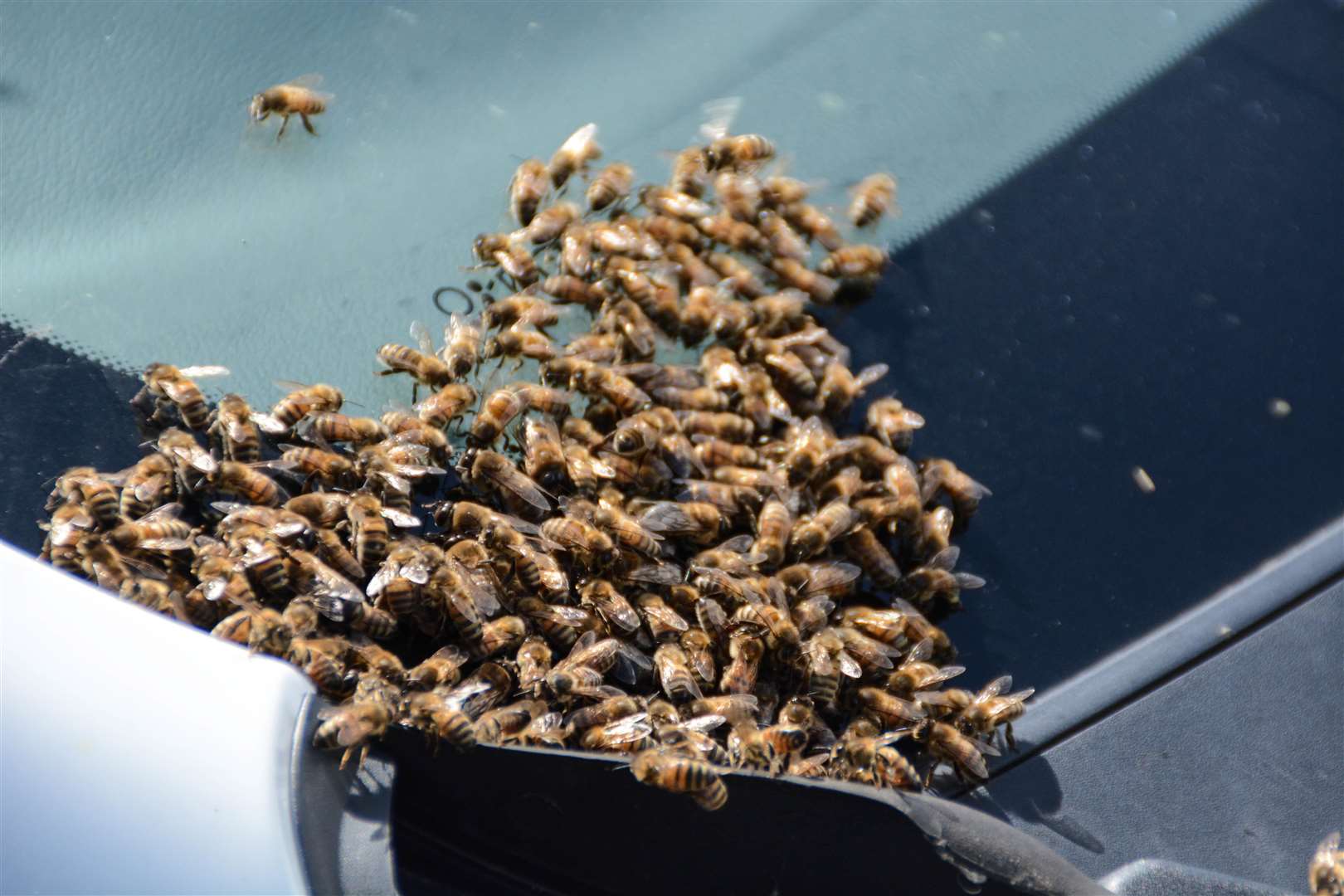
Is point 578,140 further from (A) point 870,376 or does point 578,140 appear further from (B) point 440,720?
(B) point 440,720

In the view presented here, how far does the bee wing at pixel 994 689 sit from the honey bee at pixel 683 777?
76 cm

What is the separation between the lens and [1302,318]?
310cm

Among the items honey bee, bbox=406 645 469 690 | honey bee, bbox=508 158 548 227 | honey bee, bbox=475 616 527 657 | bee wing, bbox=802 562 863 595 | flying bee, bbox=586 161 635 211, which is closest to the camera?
honey bee, bbox=406 645 469 690

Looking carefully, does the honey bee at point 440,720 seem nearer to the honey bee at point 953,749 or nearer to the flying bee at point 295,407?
the flying bee at point 295,407

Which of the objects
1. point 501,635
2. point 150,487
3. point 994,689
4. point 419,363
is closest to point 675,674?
point 501,635

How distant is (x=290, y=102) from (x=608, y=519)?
1287mm

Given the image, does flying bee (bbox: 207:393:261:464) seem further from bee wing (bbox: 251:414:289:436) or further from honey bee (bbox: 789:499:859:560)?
honey bee (bbox: 789:499:859:560)

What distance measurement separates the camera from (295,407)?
2.64 metres

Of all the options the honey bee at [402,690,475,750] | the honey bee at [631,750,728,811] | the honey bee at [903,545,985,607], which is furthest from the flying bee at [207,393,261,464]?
the honey bee at [903,545,985,607]

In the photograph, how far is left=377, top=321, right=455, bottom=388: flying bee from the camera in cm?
279

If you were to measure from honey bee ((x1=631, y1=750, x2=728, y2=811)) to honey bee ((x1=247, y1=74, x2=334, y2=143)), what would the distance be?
178 centimetres

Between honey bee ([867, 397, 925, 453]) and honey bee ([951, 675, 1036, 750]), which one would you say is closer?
honey bee ([951, 675, 1036, 750])

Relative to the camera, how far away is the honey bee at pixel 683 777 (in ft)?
6.70

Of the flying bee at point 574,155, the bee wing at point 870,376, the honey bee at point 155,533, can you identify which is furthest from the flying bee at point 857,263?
the honey bee at point 155,533
